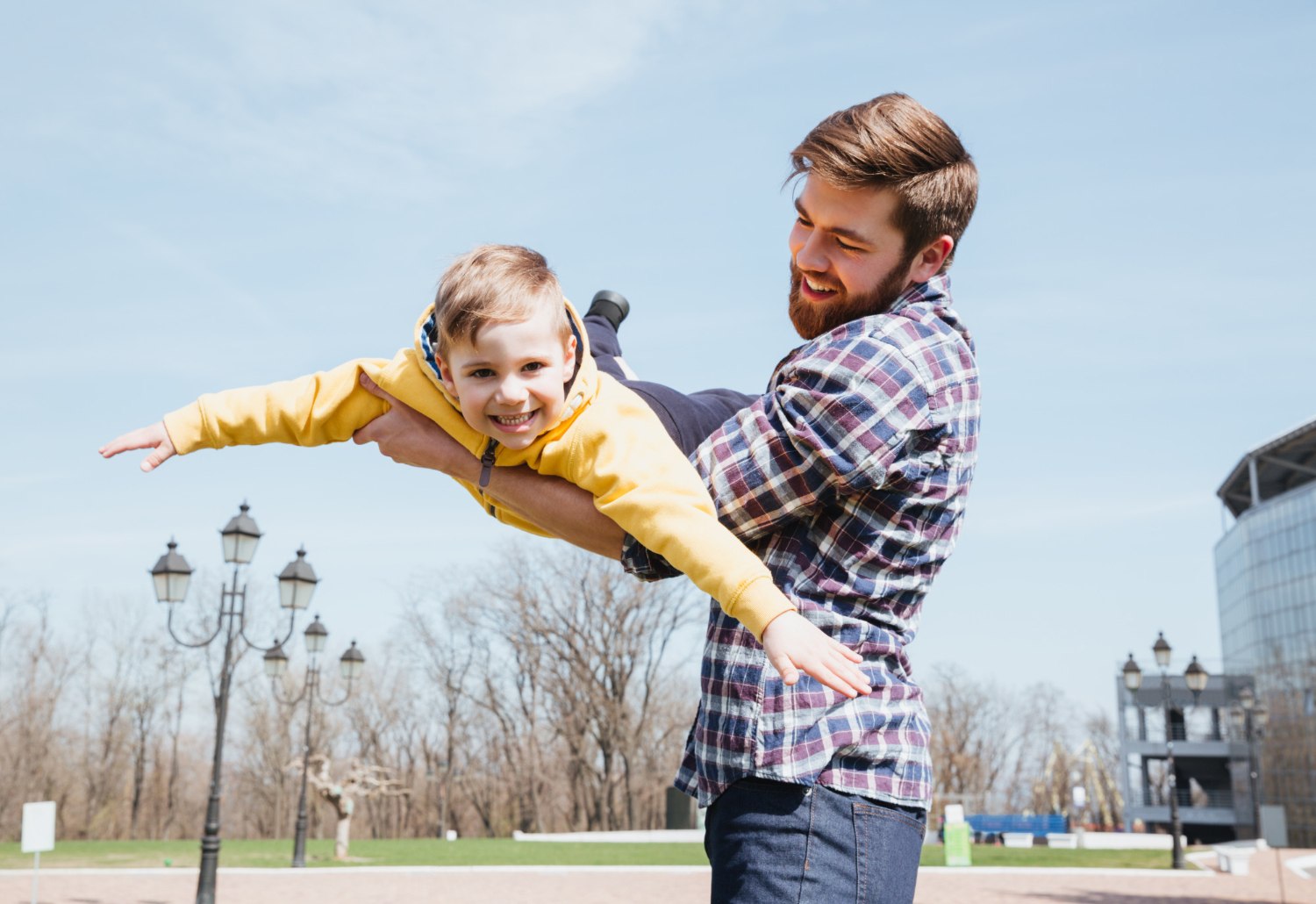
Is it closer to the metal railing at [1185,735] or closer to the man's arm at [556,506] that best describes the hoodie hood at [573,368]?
the man's arm at [556,506]

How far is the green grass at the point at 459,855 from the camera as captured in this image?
75.5 ft

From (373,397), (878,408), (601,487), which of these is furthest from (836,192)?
(373,397)

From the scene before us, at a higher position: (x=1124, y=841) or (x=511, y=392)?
(x=511, y=392)

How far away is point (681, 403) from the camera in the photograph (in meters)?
2.74

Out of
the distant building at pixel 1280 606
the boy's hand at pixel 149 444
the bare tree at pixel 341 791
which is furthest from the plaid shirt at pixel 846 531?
the distant building at pixel 1280 606

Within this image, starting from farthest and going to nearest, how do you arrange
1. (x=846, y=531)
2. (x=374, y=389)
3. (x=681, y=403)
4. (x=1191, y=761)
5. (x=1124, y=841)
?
(x=1191, y=761)
(x=1124, y=841)
(x=374, y=389)
(x=681, y=403)
(x=846, y=531)

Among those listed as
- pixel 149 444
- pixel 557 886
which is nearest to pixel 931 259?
pixel 149 444

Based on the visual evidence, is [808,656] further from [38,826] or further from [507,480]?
[38,826]

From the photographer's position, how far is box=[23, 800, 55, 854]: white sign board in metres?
12.3

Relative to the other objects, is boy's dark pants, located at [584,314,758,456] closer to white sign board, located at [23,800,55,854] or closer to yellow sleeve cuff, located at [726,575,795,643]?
yellow sleeve cuff, located at [726,575,795,643]

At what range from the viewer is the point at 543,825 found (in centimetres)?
4394

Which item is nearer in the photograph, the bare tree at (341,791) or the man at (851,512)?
the man at (851,512)

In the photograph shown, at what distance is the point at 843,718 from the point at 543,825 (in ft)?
145

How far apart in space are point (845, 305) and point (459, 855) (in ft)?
81.9
